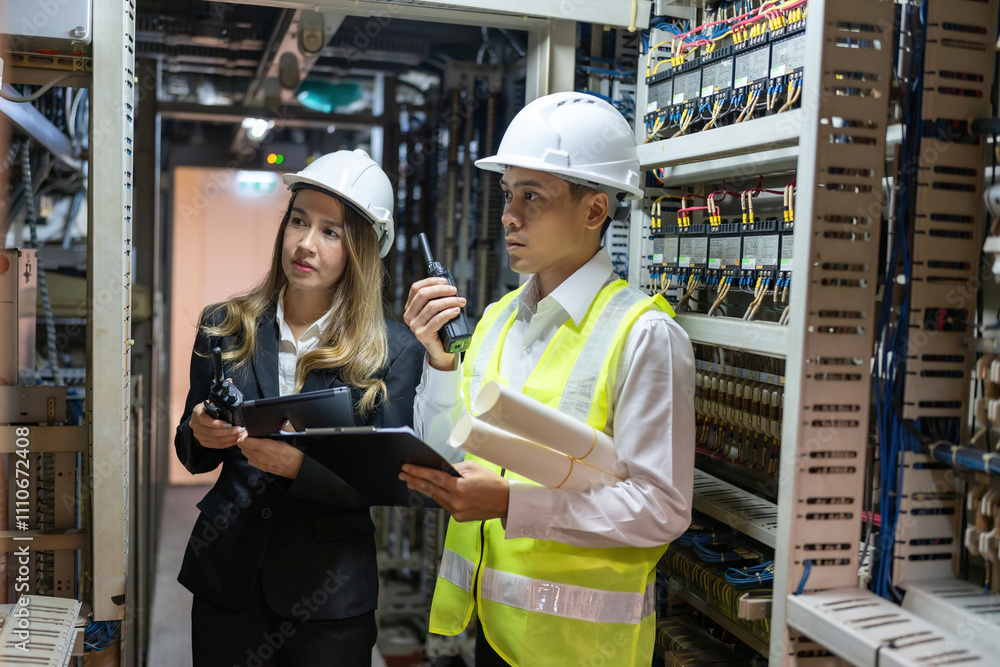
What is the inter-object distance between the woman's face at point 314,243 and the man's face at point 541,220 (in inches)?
18.2

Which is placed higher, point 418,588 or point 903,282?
point 903,282

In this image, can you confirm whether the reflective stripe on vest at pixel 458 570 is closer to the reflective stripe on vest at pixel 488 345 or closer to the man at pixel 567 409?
the man at pixel 567 409

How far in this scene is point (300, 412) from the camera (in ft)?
5.32

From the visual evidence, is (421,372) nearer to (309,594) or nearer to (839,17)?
(309,594)

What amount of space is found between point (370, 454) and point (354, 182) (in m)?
0.76

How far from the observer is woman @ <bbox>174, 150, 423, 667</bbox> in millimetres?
1801

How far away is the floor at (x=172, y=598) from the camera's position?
3.97 meters

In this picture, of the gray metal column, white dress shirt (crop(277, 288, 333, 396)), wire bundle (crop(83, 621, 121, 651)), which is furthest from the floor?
white dress shirt (crop(277, 288, 333, 396))

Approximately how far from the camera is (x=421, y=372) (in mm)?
2031

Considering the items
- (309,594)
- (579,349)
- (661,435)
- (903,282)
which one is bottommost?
(309,594)

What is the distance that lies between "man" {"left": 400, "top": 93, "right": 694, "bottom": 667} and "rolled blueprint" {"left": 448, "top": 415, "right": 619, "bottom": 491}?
3 cm

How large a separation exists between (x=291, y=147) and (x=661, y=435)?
19.3ft

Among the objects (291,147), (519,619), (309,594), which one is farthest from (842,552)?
(291,147)

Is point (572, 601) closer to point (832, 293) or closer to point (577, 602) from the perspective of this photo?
point (577, 602)
